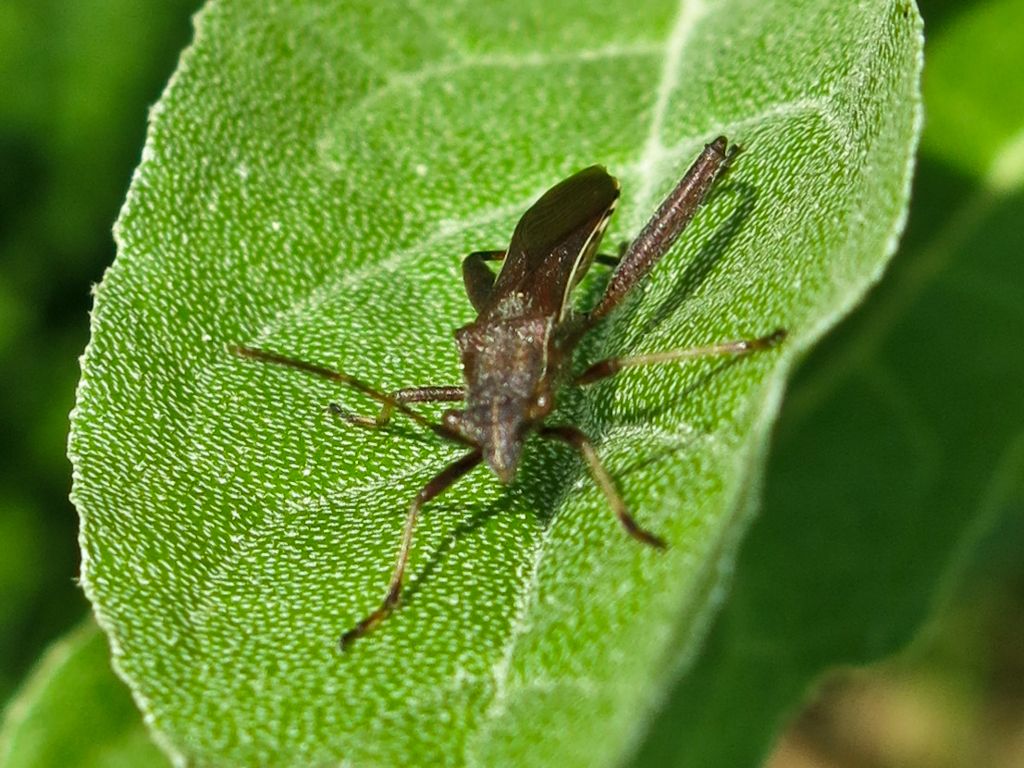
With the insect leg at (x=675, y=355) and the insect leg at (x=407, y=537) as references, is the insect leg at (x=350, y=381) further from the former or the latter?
the insect leg at (x=675, y=355)

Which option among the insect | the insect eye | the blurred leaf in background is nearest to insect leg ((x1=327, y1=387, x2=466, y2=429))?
the insect

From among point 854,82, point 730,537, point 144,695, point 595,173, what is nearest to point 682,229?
point 595,173

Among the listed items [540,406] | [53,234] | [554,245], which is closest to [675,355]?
[540,406]

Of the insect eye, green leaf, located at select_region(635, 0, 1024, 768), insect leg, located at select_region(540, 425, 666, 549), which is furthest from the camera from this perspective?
green leaf, located at select_region(635, 0, 1024, 768)

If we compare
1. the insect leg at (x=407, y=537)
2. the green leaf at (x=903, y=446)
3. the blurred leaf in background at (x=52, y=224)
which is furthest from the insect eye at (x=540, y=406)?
the blurred leaf in background at (x=52, y=224)

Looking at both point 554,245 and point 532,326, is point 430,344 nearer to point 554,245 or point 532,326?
point 532,326

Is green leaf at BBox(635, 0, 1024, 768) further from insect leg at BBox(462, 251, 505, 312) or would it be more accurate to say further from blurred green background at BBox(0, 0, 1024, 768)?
insect leg at BBox(462, 251, 505, 312)

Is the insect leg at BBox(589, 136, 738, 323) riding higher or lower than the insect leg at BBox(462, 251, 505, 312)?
lower
